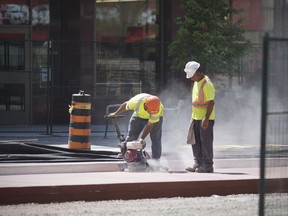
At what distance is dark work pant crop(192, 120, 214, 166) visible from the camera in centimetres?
1147

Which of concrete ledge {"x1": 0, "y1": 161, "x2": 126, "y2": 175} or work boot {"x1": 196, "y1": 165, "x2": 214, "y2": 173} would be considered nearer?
concrete ledge {"x1": 0, "y1": 161, "x2": 126, "y2": 175}

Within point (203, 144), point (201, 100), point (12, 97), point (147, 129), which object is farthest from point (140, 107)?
point (12, 97)

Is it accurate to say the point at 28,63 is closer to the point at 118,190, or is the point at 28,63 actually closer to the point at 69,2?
the point at 69,2

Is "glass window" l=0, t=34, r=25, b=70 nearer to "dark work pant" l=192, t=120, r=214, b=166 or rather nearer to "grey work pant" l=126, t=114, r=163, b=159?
"grey work pant" l=126, t=114, r=163, b=159

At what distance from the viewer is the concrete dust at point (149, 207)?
877 centimetres

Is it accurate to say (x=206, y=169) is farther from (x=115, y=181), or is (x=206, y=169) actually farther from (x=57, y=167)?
(x=57, y=167)

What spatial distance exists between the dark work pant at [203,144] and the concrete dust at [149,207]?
167 centimetres

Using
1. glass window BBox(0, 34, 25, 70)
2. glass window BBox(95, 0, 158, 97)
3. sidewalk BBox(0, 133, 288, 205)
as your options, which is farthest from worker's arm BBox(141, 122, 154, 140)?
glass window BBox(0, 34, 25, 70)

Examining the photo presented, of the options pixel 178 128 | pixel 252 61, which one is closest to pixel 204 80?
pixel 178 128

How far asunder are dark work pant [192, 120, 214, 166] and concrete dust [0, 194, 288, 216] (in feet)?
5.48

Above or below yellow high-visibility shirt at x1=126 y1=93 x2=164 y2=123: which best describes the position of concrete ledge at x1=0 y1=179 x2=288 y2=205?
below

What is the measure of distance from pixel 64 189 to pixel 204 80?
10.1 ft

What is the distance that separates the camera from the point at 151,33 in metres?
22.2

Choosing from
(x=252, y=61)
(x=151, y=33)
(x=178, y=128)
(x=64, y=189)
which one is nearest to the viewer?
(x=64, y=189)
